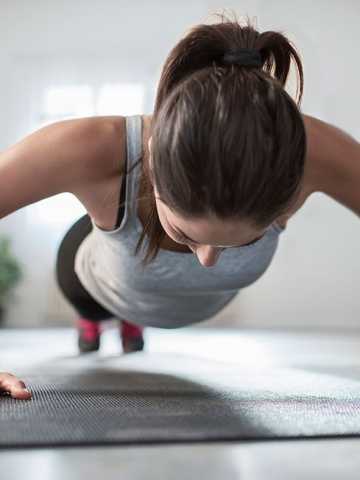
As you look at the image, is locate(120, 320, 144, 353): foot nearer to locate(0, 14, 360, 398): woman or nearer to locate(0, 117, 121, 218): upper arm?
locate(0, 14, 360, 398): woman

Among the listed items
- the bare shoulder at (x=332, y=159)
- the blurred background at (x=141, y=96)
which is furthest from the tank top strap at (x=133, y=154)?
the blurred background at (x=141, y=96)

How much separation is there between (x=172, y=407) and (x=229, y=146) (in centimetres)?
43

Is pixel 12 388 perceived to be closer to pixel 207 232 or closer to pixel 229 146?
pixel 207 232

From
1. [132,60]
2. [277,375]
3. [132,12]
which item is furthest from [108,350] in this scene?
[132,12]

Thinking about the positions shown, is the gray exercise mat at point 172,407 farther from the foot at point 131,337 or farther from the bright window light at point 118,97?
the bright window light at point 118,97

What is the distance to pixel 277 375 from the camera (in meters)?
1.45

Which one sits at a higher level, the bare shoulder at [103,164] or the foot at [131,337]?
the bare shoulder at [103,164]

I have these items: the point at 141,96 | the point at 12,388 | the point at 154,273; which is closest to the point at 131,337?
the point at 154,273

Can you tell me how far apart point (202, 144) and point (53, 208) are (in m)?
3.73

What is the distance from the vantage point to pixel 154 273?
1251 millimetres

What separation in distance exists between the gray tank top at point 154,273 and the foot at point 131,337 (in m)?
0.43

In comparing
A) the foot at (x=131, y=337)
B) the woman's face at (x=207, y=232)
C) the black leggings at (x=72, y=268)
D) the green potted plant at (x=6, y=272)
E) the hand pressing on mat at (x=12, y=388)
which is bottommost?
the green potted plant at (x=6, y=272)

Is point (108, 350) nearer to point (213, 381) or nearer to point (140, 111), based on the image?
point (213, 381)

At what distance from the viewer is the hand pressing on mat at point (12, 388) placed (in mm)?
973
